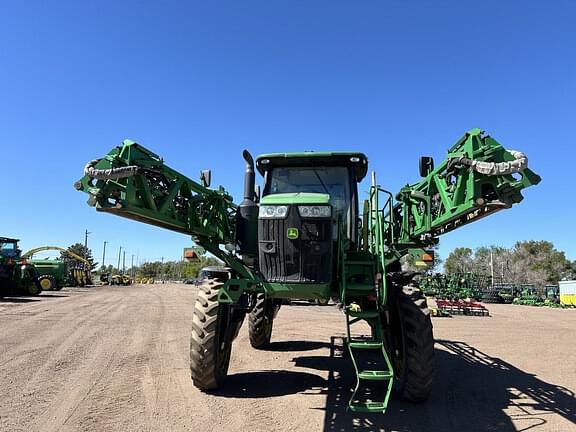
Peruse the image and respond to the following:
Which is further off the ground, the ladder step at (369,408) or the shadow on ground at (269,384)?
the ladder step at (369,408)

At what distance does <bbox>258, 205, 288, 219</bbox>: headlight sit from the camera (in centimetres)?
540

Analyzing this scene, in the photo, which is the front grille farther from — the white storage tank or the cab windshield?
the white storage tank

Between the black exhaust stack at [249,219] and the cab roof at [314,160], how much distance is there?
460 mm

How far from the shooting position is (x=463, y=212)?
16.1 feet

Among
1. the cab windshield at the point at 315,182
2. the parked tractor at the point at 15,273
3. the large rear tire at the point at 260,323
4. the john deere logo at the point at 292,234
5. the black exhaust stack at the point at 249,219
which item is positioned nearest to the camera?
the john deere logo at the point at 292,234

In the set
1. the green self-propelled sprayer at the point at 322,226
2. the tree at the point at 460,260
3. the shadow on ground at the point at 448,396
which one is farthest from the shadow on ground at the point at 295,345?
the tree at the point at 460,260

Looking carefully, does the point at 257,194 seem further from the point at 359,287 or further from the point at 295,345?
the point at 295,345

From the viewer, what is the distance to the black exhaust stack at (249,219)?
630cm

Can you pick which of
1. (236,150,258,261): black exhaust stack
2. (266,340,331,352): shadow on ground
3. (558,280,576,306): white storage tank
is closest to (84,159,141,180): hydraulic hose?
(236,150,258,261): black exhaust stack

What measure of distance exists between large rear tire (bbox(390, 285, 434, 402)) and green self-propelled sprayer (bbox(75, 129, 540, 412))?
0.04 ft

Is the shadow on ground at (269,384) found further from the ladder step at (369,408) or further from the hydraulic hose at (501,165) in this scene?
the hydraulic hose at (501,165)

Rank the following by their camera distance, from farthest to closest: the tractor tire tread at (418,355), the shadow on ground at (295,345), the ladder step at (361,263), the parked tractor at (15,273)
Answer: the parked tractor at (15,273) → the shadow on ground at (295,345) → the ladder step at (361,263) → the tractor tire tread at (418,355)

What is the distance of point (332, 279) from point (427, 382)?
5.75ft

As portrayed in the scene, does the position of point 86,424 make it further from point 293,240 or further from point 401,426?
point 401,426
